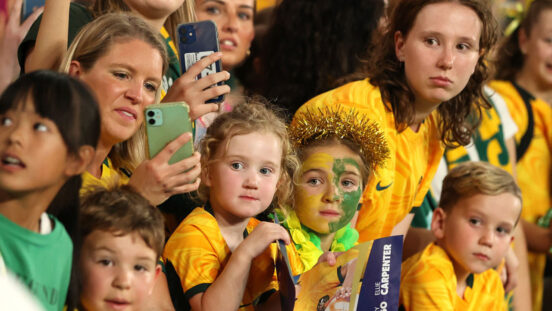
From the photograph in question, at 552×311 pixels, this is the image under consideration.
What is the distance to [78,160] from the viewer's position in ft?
3.72

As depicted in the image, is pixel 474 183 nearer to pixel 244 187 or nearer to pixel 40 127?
pixel 244 187

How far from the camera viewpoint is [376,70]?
2.27 metres

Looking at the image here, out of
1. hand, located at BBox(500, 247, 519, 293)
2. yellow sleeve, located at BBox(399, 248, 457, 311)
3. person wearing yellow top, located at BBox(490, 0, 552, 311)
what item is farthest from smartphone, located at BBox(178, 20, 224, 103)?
person wearing yellow top, located at BBox(490, 0, 552, 311)

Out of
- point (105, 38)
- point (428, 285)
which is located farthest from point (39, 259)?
point (428, 285)

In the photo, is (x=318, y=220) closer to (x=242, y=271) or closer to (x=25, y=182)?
(x=242, y=271)

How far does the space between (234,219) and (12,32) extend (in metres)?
0.77

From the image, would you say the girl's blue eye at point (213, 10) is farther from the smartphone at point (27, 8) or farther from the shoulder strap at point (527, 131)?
the shoulder strap at point (527, 131)

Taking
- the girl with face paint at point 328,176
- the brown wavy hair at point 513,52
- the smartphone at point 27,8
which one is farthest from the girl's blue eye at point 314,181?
the brown wavy hair at point 513,52

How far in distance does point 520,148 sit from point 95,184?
2.23 metres

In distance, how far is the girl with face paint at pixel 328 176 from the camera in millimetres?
1856

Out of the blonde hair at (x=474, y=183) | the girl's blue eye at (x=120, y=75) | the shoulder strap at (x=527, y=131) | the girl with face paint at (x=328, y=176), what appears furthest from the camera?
the shoulder strap at (x=527, y=131)

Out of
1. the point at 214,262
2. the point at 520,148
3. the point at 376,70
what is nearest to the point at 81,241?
the point at 214,262

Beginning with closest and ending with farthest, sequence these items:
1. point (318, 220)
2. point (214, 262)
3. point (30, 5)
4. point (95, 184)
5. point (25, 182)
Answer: point (25, 182) < point (95, 184) < point (214, 262) < point (318, 220) < point (30, 5)

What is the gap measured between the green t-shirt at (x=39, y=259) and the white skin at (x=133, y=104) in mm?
291
